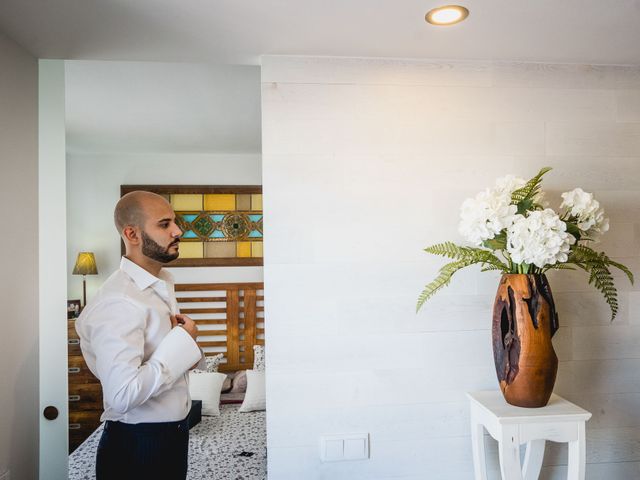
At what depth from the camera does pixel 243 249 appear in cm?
440

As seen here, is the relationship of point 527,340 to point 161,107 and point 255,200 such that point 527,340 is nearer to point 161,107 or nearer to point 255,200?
point 161,107

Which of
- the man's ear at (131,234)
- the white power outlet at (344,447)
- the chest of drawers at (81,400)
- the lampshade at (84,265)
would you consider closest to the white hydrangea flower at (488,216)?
the white power outlet at (344,447)

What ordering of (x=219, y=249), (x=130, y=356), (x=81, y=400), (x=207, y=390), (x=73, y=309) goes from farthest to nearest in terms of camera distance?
(x=219, y=249)
(x=73, y=309)
(x=81, y=400)
(x=207, y=390)
(x=130, y=356)

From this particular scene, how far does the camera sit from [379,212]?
1.87m

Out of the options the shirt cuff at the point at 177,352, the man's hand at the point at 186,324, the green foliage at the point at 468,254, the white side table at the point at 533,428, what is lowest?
the white side table at the point at 533,428

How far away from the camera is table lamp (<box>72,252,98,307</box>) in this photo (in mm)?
4125

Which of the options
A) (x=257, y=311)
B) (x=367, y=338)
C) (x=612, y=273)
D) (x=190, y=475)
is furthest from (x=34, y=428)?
(x=257, y=311)

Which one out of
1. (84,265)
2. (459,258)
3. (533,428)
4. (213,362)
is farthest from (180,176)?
(533,428)

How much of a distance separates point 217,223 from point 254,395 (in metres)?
1.61

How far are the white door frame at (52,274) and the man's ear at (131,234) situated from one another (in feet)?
1.37

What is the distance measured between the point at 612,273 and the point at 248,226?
304 centimetres

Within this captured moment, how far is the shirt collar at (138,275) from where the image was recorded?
1.60m

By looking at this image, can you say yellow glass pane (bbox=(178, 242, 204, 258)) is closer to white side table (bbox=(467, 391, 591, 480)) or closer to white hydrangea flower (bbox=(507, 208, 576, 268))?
white side table (bbox=(467, 391, 591, 480))

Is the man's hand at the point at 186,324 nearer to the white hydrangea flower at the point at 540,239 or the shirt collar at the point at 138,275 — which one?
the shirt collar at the point at 138,275
